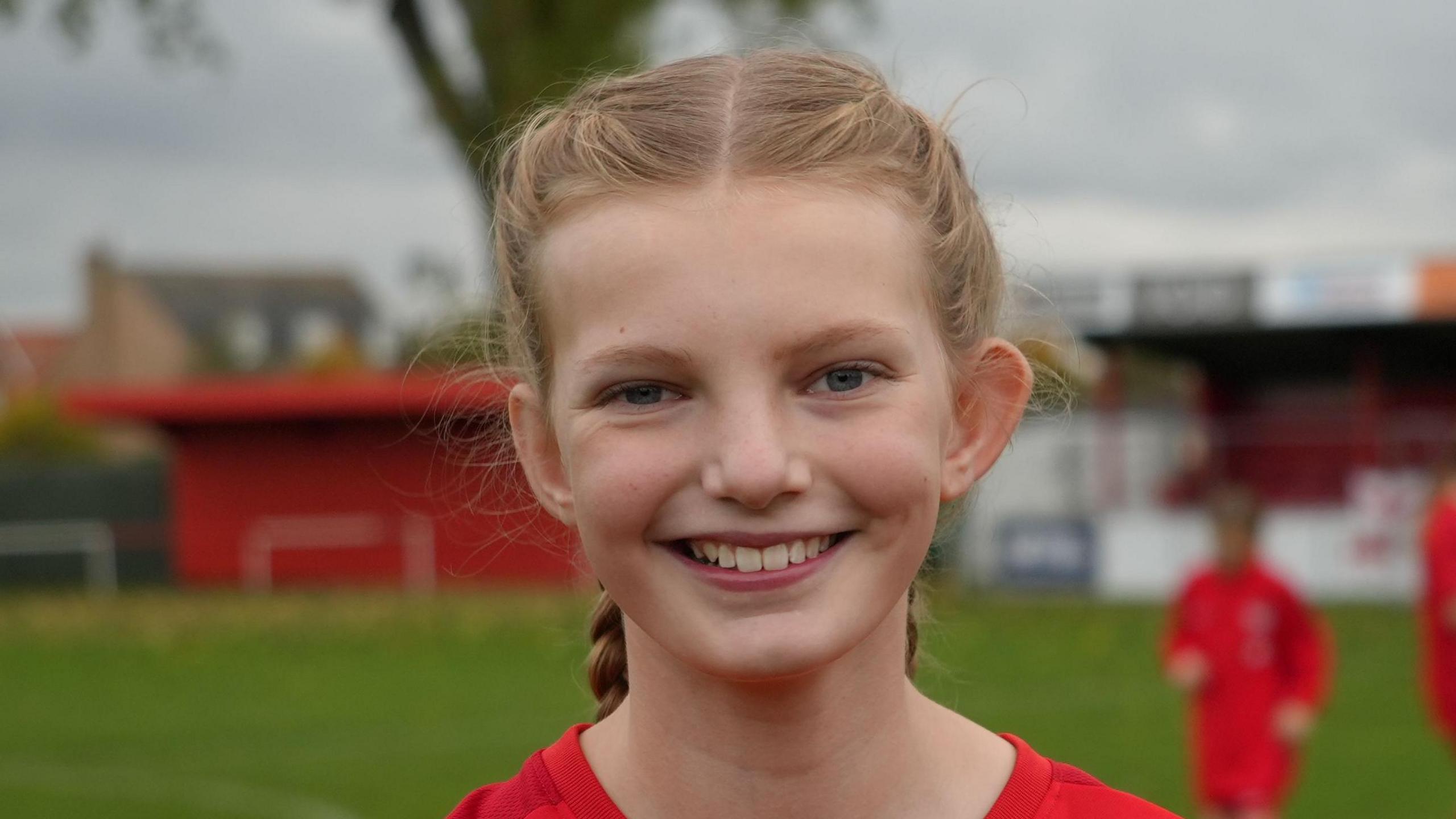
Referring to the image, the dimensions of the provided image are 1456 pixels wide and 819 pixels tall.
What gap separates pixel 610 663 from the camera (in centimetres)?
201

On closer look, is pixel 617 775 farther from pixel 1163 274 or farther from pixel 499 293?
pixel 1163 274

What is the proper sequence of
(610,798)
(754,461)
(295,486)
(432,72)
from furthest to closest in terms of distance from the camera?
(295,486) < (432,72) < (610,798) < (754,461)

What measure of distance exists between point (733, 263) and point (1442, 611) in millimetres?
6086

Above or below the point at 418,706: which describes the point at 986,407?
above

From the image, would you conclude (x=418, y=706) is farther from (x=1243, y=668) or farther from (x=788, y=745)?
(x=788, y=745)

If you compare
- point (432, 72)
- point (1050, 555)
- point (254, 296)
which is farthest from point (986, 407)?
point (254, 296)

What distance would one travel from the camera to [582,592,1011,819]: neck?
5.38ft

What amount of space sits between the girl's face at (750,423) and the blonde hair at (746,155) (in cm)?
4

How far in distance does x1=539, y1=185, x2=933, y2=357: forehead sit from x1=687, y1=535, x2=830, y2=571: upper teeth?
19 cm

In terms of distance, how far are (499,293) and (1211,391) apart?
2794cm

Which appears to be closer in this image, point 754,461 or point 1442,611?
point 754,461

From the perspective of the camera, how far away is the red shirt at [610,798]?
170 cm

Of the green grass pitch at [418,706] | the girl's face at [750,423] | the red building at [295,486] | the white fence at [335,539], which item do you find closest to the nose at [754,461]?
the girl's face at [750,423]

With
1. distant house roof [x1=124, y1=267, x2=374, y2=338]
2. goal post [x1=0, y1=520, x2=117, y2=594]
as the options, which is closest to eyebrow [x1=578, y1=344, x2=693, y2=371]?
goal post [x1=0, y1=520, x2=117, y2=594]
